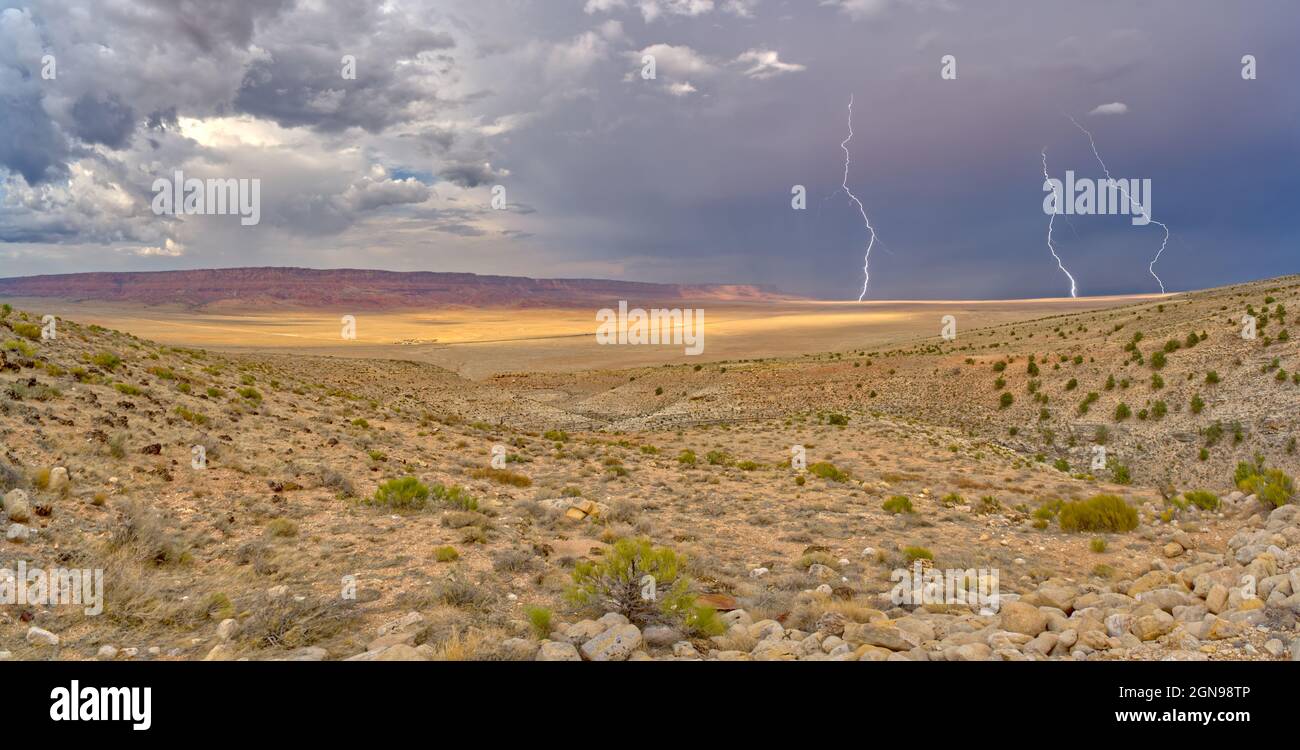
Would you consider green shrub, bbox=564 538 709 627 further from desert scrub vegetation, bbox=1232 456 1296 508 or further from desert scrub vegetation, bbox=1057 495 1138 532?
desert scrub vegetation, bbox=1232 456 1296 508

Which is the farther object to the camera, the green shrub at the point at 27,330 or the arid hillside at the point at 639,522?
the green shrub at the point at 27,330

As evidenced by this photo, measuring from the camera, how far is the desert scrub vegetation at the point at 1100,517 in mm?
11305

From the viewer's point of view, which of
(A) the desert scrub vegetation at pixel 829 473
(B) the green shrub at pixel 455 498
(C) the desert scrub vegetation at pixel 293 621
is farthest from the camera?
(A) the desert scrub vegetation at pixel 829 473

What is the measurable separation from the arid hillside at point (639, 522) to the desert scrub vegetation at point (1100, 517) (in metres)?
0.04

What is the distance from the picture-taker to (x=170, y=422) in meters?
13.9

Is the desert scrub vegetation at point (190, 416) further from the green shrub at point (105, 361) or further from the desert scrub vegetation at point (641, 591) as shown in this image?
the desert scrub vegetation at point (641, 591)

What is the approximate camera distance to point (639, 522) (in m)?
12.1

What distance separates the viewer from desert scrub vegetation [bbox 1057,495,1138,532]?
37.1 ft

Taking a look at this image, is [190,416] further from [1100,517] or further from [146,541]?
[1100,517]

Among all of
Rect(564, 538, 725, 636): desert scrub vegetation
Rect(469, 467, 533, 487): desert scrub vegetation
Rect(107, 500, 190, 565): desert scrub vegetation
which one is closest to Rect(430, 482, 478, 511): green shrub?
Rect(469, 467, 533, 487): desert scrub vegetation

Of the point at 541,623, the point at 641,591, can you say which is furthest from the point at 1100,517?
the point at 541,623

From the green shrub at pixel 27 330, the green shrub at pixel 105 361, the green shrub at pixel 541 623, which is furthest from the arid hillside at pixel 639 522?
the green shrub at pixel 27 330

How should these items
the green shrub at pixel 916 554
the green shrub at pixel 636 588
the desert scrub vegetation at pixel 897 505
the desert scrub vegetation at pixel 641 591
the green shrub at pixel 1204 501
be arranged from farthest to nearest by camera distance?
the desert scrub vegetation at pixel 897 505 → the green shrub at pixel 1204 501 → the green shrub at pixel 916 554 → the green shrub at pixel 636 588 → the desert scrub vegetation at pixel 641 591
